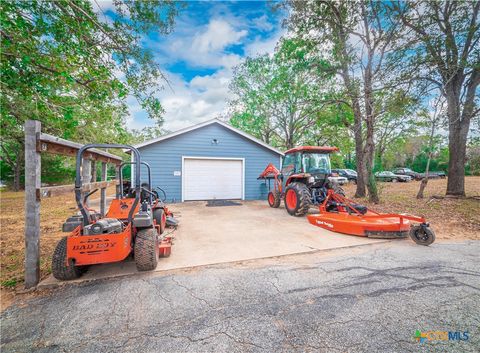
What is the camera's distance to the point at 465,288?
2.46 metres

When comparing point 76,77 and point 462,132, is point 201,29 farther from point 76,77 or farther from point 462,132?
point 462,132

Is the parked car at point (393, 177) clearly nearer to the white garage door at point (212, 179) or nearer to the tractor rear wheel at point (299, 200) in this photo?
the white garage door at point (212, 179)

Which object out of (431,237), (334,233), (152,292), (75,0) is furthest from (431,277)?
(75,0)

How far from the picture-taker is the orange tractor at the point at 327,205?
421 centimetres

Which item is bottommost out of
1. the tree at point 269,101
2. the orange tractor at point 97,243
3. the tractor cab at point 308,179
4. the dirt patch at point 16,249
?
the dirt patch at point 16,249

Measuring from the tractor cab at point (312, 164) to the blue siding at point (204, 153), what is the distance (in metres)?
3.98

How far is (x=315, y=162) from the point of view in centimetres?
682

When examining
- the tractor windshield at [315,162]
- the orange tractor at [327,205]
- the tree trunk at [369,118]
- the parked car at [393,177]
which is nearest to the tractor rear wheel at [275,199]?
the orange tractor at [327,205]

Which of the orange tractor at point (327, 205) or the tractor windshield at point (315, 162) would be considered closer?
the orange tractor at point (327, 205)

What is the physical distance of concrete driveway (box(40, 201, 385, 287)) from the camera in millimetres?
3180

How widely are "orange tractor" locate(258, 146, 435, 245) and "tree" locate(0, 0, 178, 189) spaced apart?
4.79m

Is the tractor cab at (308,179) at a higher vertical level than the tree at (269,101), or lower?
lower

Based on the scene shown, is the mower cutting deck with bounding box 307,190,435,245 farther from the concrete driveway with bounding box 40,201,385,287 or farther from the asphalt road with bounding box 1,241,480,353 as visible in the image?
the asphalt road with bounding box 1,241,480,353

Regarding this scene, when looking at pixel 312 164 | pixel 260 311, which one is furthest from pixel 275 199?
pixel 260 311
